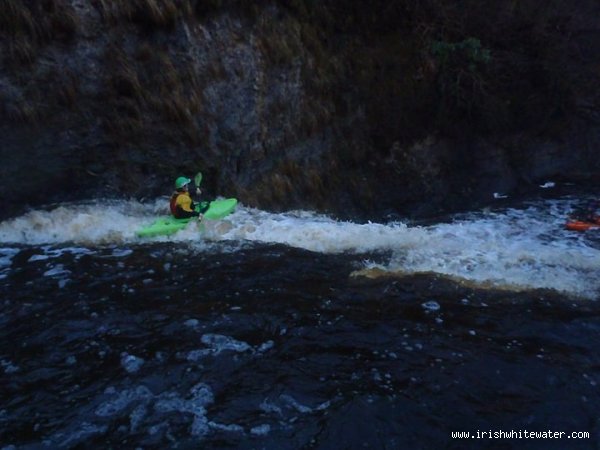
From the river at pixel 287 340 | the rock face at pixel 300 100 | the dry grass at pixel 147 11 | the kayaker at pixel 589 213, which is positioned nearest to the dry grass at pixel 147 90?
the rock face at pixel 300 100

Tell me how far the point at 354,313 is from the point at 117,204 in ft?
13.5

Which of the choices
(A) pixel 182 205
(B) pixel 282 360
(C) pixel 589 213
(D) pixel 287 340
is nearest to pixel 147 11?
(A) pixel 182 205

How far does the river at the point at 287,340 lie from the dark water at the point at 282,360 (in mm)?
14

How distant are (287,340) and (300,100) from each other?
550 centimetres

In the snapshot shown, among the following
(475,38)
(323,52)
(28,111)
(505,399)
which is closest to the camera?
(505,399)

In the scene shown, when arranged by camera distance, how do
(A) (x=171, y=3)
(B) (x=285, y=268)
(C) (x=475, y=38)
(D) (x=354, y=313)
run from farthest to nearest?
(C) (x=475, y=38), (A) (x=171, y=3), (B) (x=285, y=268), (D) (x=354, y=313)

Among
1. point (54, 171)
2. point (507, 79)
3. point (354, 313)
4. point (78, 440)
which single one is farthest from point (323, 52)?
point (78, 440)

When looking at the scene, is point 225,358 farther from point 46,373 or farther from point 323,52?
point 323,52

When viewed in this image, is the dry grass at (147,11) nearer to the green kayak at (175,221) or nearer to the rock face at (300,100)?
the rock face at (300,100)

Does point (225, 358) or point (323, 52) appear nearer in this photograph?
point (225, 358)

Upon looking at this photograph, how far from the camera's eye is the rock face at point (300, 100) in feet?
23.9

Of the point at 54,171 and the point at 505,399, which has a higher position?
the point at 54,171

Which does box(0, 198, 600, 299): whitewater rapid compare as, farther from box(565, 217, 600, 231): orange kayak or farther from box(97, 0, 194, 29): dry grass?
box(97, 0, 194, 29): dry grass

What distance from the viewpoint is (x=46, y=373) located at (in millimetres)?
4105
